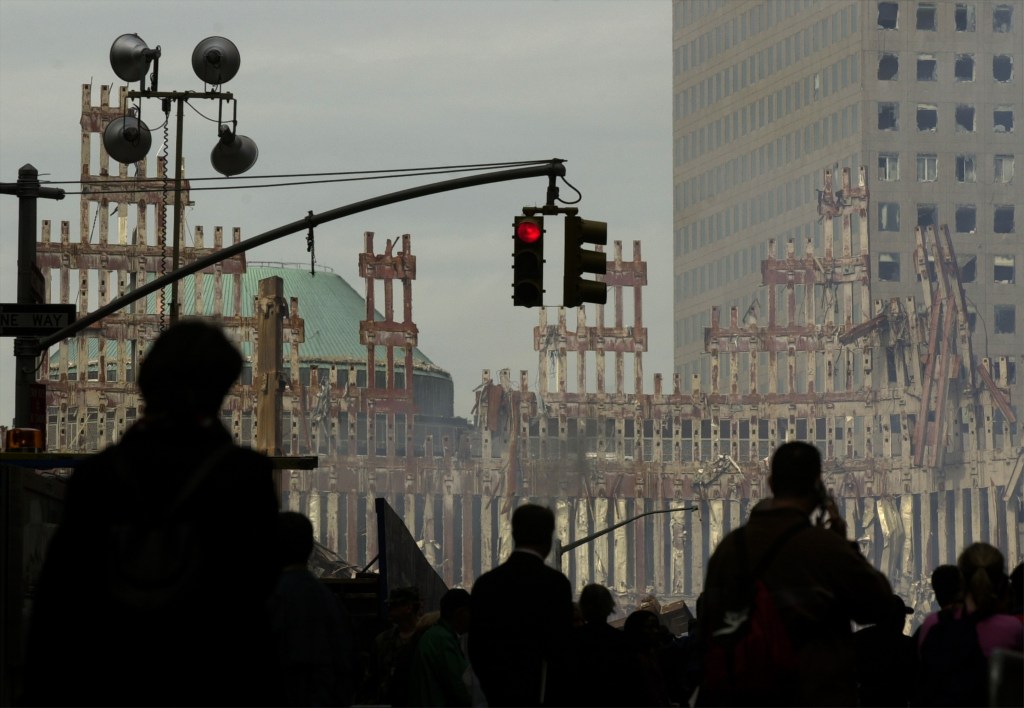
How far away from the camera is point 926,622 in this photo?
810cm

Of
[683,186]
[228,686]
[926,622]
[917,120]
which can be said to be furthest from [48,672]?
[683,186]

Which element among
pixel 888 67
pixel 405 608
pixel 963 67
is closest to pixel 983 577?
pixel 405 608

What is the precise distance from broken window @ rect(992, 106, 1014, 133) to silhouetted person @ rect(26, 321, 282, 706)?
115m

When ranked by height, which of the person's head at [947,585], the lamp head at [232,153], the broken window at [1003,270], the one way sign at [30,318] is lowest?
the person's head at [947,585]

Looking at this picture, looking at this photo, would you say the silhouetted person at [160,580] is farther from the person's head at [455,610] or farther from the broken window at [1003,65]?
the broken window at [1003,65]

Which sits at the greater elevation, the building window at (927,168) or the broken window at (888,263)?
the building window at (927,168)

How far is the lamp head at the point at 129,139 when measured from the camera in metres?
25.2

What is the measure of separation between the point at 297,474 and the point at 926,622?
79043 mm

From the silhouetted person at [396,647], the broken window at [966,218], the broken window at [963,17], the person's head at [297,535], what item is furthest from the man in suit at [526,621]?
the broken window at [963,17]

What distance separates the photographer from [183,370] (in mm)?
4680

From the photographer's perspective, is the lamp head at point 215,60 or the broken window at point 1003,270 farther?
the broken window at point 1003,270

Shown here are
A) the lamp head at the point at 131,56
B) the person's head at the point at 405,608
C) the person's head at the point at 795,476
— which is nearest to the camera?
the person's head at the point at 795,476

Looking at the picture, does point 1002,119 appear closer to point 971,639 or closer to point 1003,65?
point 1003,65

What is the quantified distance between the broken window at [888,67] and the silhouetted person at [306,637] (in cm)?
11011
